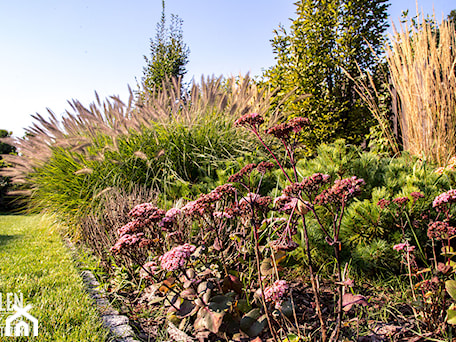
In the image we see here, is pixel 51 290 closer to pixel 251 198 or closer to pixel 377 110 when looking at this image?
pixel 251 198

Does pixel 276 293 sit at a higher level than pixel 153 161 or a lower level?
lower

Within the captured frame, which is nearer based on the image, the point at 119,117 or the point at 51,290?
the point at 51,290

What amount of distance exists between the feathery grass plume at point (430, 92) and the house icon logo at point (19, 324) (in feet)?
11.9

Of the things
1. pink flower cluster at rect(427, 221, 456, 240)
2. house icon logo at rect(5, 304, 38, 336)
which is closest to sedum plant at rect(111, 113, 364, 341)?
pink flower cluster at rect(427, 221, 456, 240)

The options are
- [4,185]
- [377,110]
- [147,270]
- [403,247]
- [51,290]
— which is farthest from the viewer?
[4,185]

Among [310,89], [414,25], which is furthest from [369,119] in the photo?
[414,25]

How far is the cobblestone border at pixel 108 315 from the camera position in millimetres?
1599

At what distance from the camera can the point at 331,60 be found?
5.21m

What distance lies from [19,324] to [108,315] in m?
0.42

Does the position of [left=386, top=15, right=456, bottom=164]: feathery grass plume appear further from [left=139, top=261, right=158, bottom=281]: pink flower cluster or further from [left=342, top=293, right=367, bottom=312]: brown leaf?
[left=139, top=261, right=158, bottom=281]: pink flower cluster

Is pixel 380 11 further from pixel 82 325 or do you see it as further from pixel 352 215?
pixel 82 325

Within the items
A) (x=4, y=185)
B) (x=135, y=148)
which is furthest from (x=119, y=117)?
(x=4, y=185)

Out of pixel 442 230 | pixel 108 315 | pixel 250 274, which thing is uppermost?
pixel 442 230

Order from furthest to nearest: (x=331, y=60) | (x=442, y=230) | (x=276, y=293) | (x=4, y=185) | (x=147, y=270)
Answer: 1. (x=4, y=185)
2. (x=331, y=60)
3. (x=147, y=270)
4. (x=442, y=230)
5. (x=276, y=293)
